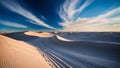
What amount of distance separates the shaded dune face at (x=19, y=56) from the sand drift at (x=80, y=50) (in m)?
0.14

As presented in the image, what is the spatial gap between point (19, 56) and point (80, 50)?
174cm

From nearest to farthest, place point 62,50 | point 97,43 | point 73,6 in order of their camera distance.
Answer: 1. point 73,6
2. point 62,50
3. point 97,43

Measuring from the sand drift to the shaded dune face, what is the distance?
0.45 ft

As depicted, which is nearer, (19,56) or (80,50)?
(19,56)

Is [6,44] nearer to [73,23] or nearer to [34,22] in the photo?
[34,22]

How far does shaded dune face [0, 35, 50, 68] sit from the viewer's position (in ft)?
8.53

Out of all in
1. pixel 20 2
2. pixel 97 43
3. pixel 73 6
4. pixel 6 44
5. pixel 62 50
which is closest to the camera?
pixel 20 2

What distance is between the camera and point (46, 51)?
10.7 feet

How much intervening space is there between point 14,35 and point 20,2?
772 millimetres

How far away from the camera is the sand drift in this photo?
9.76ft

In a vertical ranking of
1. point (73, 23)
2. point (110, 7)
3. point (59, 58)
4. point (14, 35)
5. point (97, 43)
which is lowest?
point (59, 58)

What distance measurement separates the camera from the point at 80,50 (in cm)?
369

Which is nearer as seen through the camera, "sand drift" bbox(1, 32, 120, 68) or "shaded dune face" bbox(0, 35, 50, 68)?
"shaded dune face" bbox(0, 35, 50, 68)

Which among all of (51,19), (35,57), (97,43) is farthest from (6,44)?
(97,43)
